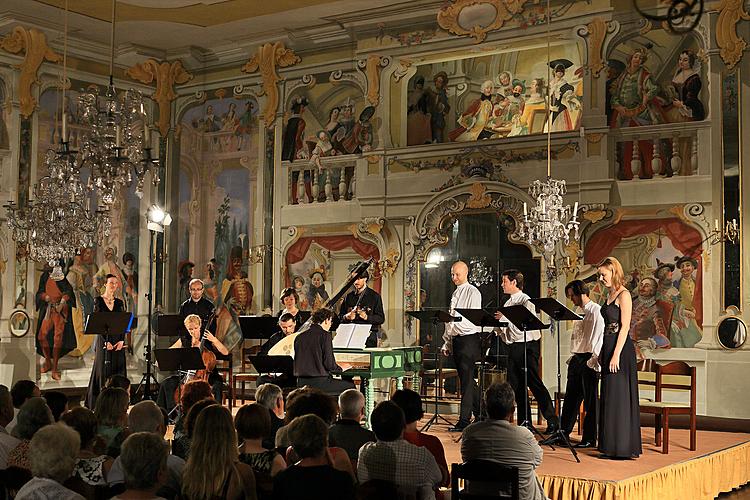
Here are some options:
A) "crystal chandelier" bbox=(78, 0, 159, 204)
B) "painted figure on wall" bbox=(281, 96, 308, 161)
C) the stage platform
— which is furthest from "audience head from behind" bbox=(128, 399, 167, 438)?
"painted figure on wall" bbox=(281, 96, 308, 161)

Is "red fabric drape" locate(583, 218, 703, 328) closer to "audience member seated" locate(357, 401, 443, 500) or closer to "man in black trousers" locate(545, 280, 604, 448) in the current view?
"man in black trousers" locate(545, 280, 604, 448)

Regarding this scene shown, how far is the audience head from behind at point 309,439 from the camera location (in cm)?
434

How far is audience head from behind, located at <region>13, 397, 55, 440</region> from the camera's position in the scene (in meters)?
5.17

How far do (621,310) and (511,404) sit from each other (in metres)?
3.03

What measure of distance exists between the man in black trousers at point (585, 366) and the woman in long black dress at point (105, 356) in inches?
217

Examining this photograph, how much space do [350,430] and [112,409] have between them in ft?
4.65

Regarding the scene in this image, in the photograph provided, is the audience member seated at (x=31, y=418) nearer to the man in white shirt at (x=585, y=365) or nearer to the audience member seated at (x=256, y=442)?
the audience member seated at (x=256, y=442)

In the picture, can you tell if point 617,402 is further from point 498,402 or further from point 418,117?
point 418,117

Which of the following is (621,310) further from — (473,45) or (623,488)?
(473,45)

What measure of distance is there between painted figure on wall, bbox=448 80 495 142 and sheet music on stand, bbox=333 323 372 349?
172 inches

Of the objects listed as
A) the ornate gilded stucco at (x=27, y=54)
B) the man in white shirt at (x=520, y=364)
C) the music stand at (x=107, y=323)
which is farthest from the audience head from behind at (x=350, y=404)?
the ornate gilded stucco at (x=27, y=54)

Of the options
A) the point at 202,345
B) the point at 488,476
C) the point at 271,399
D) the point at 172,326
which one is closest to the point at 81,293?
the point at 172,326

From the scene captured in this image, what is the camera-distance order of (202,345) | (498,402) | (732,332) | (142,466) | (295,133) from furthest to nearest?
(295,133)
(732,332)
(202,345)
(498,402)
(142,466)

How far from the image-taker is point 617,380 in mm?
8047
